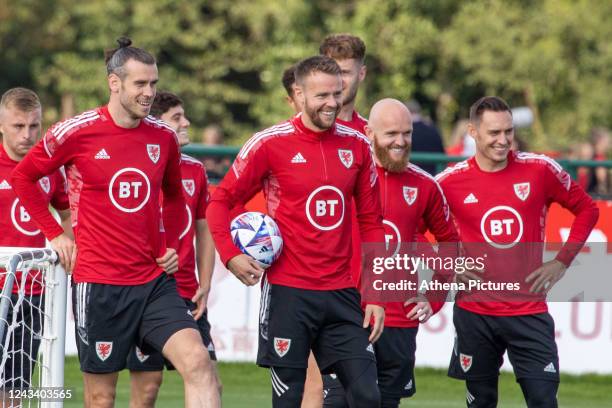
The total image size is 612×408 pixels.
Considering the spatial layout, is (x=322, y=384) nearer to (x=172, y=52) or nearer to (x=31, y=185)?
(x=31, y=185)

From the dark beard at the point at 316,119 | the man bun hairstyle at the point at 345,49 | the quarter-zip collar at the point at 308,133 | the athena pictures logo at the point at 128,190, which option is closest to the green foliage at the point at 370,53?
the man bun hairstyle at the point at 345,49

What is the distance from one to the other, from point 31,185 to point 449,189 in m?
2.67

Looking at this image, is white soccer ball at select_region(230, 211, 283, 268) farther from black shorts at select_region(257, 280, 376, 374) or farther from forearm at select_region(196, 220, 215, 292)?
forearm at select_region(196, 220, 215, 292)

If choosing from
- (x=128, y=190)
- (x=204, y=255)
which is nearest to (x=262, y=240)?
(x=128, y=190)

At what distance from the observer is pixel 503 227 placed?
8141 millimetres

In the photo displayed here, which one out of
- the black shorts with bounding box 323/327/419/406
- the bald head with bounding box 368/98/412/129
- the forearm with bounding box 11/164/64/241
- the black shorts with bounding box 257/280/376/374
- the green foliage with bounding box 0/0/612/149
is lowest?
the black shorts with bounding box 323/327/419/406

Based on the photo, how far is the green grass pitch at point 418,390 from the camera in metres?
10.7

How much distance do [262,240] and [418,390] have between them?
476cm

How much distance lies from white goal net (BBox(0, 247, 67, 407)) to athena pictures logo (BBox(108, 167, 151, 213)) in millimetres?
557

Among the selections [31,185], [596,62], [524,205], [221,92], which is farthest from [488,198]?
[221,92]

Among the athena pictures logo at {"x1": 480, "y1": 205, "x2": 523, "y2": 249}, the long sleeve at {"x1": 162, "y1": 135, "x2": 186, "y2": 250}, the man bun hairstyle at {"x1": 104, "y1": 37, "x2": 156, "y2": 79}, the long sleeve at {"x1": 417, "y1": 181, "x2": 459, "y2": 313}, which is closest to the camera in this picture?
the man bun hairstyle at {"x1": 104, "y1": 37, "x2": 156, "y2": 79}

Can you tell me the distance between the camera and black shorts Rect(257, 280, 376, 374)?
708 cm

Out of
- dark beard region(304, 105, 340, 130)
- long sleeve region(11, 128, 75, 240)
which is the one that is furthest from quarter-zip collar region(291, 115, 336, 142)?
long sleeve region(11, 128, 75, 240)

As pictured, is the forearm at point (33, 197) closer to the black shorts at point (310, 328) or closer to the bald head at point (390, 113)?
the black shorts at point (310, 328)
